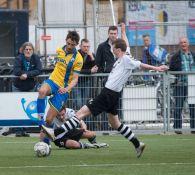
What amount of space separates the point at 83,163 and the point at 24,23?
14.5m

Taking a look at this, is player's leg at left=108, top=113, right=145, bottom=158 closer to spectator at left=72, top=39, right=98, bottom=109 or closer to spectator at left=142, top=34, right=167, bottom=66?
spectator at left=72, top=39, right=98, bottom=109

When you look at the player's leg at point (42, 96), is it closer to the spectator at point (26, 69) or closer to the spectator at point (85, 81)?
the spectator at point (26, 69)

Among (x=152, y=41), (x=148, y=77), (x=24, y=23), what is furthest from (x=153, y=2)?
(x=148, y=77)

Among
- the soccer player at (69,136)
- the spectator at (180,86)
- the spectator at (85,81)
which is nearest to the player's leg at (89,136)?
the soccer player at (69,136)

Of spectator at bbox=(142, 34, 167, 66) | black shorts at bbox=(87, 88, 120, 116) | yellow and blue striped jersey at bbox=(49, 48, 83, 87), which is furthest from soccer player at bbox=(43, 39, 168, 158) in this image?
spectator at bbox=(142, 34, 167, 66)

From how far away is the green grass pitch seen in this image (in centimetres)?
1272

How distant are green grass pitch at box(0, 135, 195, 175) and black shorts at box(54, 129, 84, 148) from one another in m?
0.15

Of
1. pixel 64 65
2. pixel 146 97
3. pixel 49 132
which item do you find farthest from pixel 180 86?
pixel 49 132

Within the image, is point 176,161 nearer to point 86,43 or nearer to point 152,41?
point 86,43

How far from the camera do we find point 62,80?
15.9 m

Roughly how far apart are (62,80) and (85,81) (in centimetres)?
517

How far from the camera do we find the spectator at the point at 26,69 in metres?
20.7

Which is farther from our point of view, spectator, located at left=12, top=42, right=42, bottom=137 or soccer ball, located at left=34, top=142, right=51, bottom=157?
spectator, located at left=12, top=42, right=42, bottom=137

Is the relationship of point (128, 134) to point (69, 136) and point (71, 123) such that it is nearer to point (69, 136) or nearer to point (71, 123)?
point (71, 123)
